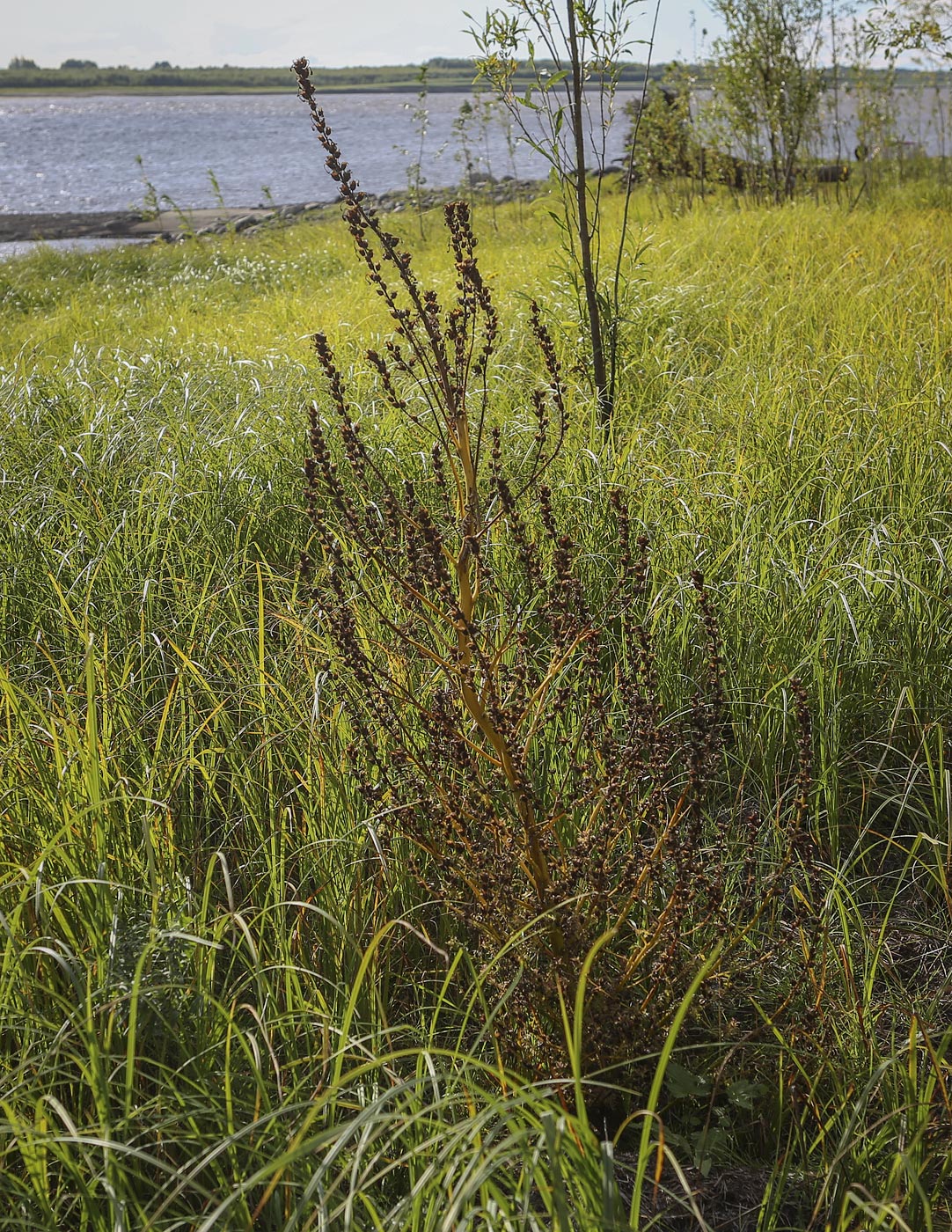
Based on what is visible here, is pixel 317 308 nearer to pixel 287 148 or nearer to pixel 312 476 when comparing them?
pixel 312 476

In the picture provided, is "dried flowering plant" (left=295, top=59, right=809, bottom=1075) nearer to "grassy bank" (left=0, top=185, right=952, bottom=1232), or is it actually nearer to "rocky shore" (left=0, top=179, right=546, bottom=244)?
"grassy bank" (left=0, top=185, right=952, bottom=1232)

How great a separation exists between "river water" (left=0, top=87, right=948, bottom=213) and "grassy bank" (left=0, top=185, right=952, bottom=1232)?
3658mm

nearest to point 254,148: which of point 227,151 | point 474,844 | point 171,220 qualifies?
point 227,151

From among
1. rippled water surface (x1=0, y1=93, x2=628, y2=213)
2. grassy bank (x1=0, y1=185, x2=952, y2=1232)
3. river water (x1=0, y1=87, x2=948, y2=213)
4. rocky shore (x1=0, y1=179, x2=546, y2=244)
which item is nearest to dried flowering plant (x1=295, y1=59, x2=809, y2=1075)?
grassy bank (x1=0, y1=185, x2=952, y2=1232)

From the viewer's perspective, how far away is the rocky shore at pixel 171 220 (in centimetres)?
1599

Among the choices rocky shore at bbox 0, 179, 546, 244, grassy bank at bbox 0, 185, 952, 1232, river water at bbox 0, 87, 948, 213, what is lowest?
grassy bank at bbox 0, 185, 952, 1232

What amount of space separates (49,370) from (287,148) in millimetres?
38684

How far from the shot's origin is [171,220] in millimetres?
19547

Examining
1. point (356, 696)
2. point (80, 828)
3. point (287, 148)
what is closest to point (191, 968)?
point (80, 828)

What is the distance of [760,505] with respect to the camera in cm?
278

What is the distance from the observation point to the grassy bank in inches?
46.9

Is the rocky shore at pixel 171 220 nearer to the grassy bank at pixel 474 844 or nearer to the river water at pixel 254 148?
the river water at pixel 254 148

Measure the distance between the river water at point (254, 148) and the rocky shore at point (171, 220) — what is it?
0.65 meters

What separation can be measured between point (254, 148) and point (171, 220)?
24.0 metres
